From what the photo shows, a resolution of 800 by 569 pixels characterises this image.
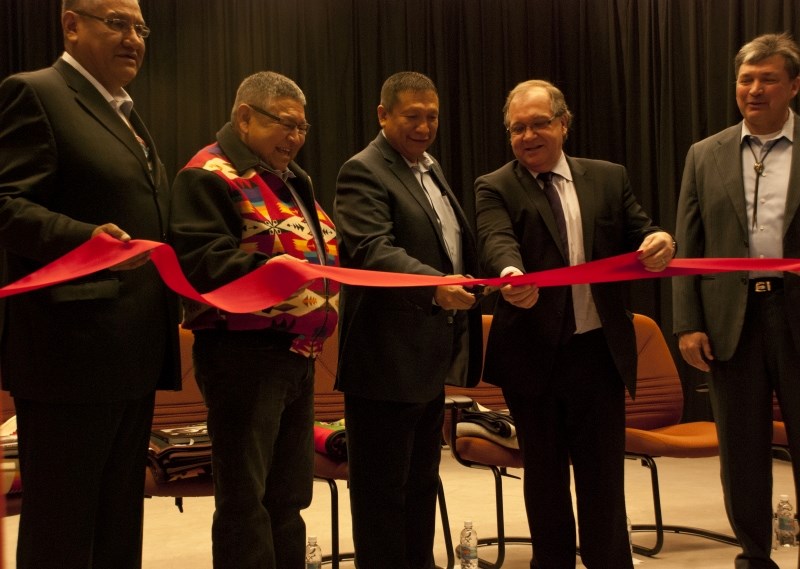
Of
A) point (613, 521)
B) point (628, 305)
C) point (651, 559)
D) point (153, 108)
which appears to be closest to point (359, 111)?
point (153, 108)

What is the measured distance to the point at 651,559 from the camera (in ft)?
13.1

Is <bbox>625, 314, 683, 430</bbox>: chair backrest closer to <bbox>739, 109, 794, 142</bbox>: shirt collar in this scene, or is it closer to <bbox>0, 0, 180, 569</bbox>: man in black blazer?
<bbox>739, 109, 794, 142</bbox>: shirt collar

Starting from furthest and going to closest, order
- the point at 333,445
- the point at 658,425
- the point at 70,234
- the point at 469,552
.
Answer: the point at 658,425
the point at 469,552
the point at 333,445
the point at 70,234

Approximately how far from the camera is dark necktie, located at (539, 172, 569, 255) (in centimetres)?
293

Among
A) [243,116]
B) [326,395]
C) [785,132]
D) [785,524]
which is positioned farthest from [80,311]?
[785,524]

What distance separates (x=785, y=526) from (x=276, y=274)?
116 inches

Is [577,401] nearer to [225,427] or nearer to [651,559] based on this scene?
[225,427]

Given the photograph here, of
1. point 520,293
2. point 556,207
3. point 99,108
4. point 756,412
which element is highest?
point 99,108

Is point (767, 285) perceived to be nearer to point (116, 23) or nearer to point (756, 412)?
point (756, 412)

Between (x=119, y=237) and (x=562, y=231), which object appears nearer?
(x=119, y=237)

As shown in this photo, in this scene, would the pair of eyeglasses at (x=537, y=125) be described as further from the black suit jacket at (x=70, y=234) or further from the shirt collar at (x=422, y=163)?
the black suit jacket at (x=70, y=234)

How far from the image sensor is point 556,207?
297 centimetres

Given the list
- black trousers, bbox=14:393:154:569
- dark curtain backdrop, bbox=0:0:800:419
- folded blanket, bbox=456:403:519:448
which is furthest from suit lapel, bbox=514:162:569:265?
dark curtain backdrop, bbox=0:0:800:419

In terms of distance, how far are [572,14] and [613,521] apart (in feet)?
17.8
